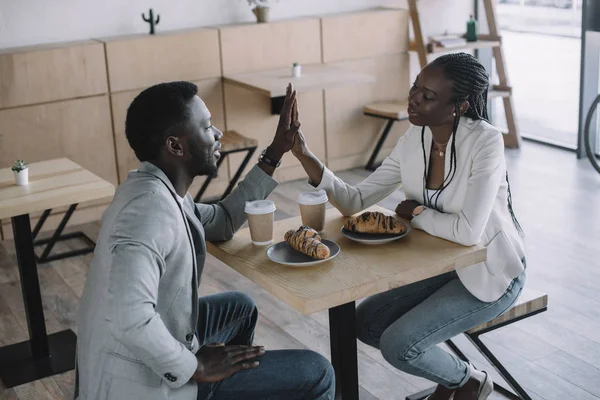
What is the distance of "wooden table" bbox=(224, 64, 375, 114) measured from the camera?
4.86m

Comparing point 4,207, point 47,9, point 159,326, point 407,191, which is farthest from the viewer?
point 47,9

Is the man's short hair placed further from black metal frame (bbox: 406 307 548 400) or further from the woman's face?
black metal frame (bbox: 406 307 548 400)

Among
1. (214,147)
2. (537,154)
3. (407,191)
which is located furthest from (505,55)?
(214,147)

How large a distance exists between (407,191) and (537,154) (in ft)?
12.2

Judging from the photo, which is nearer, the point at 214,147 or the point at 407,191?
the point at 214,147

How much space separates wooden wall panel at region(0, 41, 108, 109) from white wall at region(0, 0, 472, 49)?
6.3 inches

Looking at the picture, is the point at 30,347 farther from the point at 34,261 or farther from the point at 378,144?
the point at 378,144

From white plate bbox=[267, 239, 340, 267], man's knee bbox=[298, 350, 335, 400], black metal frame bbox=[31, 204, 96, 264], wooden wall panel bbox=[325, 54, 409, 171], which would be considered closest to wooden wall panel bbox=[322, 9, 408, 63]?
wooden wall panel bbox=[325, 54, 409, 171]

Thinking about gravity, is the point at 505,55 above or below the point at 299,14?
below

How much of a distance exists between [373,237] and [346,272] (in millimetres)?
227

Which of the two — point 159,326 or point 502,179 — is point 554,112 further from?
point 159,326

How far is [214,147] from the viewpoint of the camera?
2.07 metres

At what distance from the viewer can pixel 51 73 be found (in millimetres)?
4840

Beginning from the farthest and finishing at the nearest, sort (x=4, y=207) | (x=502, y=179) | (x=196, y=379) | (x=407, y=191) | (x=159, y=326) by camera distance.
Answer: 1. (x=4, y=207)
2. (x=407, y=191)
3. (x=502, y=179)
4. (x=196, y=379)
5. (x=159, y=326)
